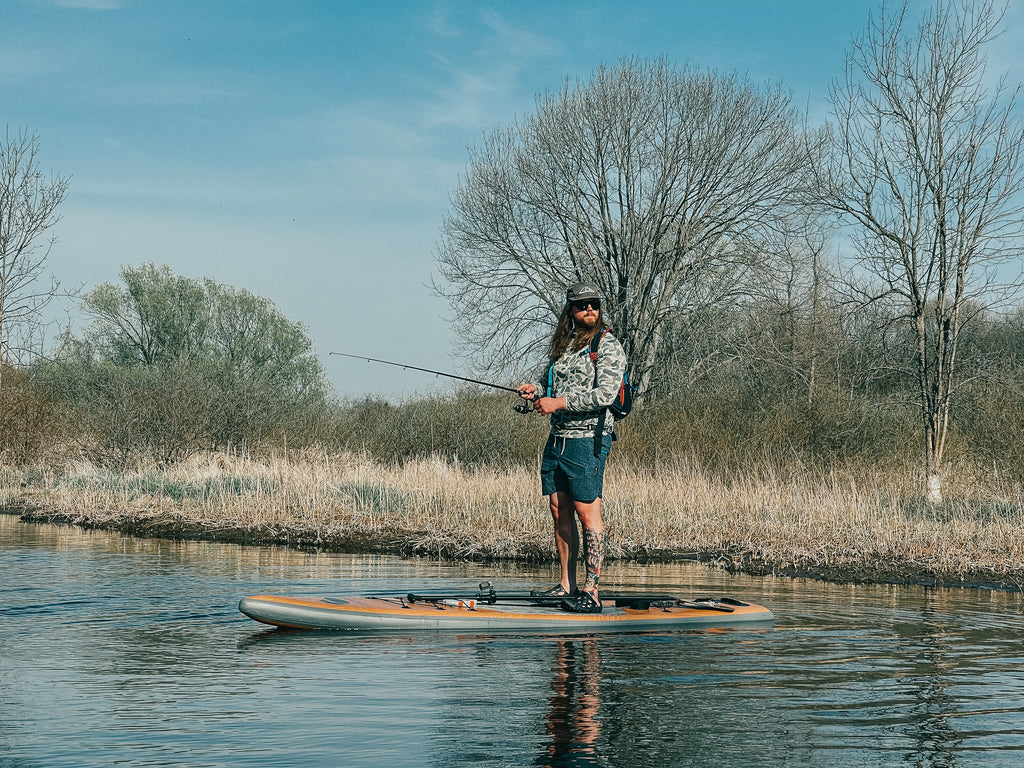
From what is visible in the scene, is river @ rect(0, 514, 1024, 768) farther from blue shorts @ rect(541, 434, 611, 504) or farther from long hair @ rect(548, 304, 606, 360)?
long hair @ rect(548, 304, 606, 360)

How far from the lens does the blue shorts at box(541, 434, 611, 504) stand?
809 centimetres

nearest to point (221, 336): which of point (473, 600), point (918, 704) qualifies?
point (473, 600)

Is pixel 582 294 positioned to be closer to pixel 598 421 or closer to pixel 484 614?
pixel 598 421

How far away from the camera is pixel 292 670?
6191 millimetres

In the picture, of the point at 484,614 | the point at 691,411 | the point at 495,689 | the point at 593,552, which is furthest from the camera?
the point at 691,411

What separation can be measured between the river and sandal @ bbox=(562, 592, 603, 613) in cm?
47

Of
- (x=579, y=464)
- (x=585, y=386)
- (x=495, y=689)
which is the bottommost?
(x=495, y=689)

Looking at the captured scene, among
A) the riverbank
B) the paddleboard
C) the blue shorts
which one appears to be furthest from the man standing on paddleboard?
the riverbank

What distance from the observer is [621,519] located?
1474 cm

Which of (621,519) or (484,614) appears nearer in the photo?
(484,614)

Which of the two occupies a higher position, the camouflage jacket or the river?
the camouflage jacket

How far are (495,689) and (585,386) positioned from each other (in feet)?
9.58

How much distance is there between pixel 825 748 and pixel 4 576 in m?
8.41

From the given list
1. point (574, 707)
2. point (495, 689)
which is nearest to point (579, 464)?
point (495, 689)
